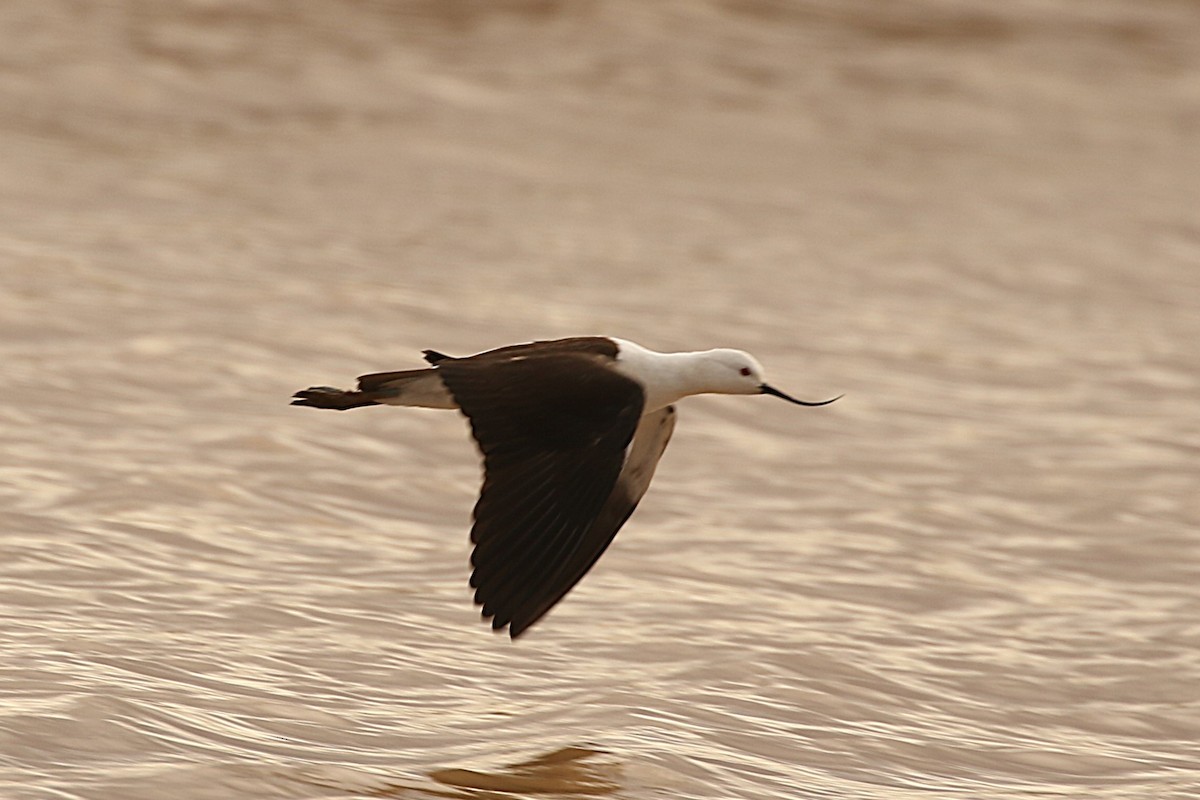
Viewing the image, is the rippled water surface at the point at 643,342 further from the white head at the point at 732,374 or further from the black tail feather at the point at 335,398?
the white head at the point at 732,374

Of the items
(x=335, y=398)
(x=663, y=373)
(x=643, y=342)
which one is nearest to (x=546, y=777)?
(x=663, y=373)

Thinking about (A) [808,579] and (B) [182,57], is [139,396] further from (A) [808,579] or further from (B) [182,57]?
(B) [182,57]

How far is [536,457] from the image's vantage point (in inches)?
212

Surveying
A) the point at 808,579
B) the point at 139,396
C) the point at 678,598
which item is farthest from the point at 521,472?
the point at 139,396

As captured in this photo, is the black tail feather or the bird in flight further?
the black tail feather

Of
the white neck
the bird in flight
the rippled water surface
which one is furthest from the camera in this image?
the rippled water surface

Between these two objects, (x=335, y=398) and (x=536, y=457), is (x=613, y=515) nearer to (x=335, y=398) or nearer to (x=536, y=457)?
(x=536, y=457)

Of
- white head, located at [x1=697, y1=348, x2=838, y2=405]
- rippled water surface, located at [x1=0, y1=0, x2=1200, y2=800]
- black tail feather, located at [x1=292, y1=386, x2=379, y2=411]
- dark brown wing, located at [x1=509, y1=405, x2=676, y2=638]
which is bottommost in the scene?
rippled water surface, located at [x1=0, y1=0, x2=1200, y2=800]

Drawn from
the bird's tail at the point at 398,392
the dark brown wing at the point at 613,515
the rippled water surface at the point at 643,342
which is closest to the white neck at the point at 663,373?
the dark brown wing at the point at 613,515

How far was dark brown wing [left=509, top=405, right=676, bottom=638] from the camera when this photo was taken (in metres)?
5.09

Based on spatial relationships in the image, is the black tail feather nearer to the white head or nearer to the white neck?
the white neck

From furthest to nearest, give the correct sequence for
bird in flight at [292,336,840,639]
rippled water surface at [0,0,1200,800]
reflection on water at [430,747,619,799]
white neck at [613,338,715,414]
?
rippled water surface at [0,0,1200,800], white neck at [613,338,715,414], bird in flight at [292,336,840,639], reflection on water at [430,747,619,799]

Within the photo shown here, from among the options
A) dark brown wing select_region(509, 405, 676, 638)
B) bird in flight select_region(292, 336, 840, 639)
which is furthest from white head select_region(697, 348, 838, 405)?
dark brown wing select_region(509, 405, 676, 638)

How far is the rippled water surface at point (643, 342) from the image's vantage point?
19.0 feet
